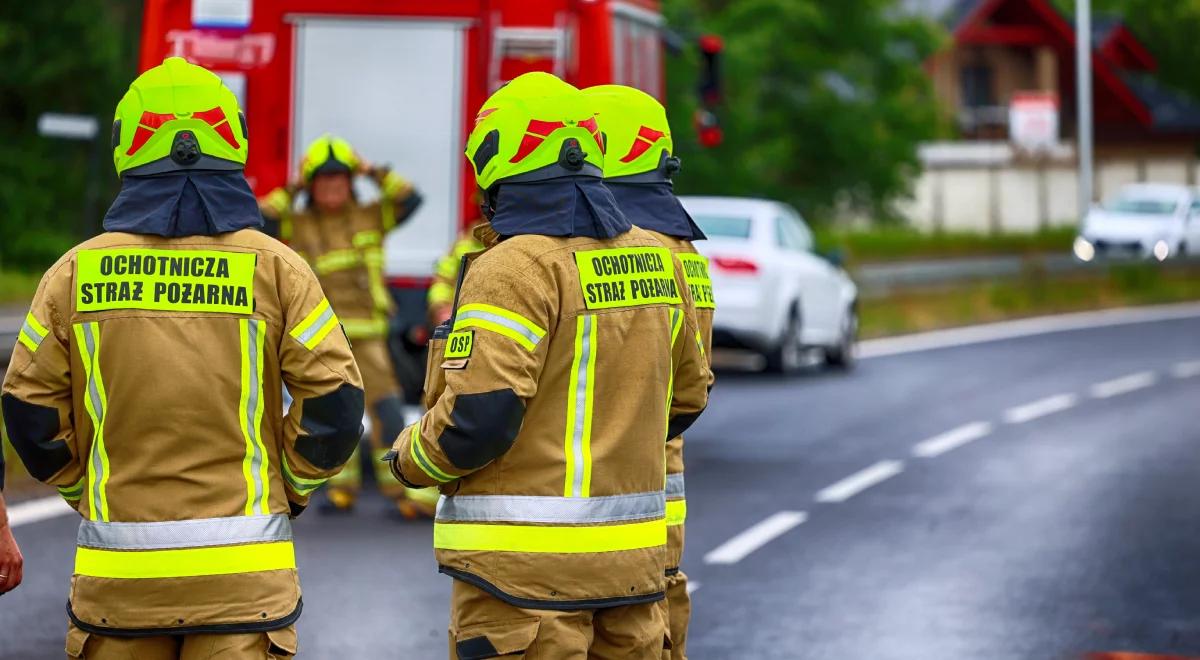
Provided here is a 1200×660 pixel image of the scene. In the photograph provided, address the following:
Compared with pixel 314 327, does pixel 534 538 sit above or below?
below

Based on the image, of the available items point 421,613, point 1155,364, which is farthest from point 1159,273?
point 421,613

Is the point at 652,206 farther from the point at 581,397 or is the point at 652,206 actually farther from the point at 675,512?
the point at 581,397

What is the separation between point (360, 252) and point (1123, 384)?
10.5 meters

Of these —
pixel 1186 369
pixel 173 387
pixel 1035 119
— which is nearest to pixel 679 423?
pixel 173 387

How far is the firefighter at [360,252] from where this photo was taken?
35.4 ft

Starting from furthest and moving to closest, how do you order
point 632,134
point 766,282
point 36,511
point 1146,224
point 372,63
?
point 1146,224 → point 766,282 → point 372,63 → point 36,511 → point 632,134

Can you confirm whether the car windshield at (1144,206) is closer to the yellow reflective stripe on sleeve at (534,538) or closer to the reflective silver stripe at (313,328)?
the yellow reflective stripe on sleeve at (534,538)

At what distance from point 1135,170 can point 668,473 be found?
63.0 meters

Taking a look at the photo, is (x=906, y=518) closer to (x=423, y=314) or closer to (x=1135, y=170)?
(x=423, y=314)

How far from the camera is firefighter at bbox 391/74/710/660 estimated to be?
452cm

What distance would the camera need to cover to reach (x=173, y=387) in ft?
14.5

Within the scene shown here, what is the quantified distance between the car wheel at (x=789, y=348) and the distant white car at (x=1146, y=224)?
20.9m

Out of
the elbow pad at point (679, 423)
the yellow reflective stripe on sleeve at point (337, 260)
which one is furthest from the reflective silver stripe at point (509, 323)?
the yellow reflective stripe on sleeve at point (337, 260)

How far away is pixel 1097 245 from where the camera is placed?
42188 millimetres
